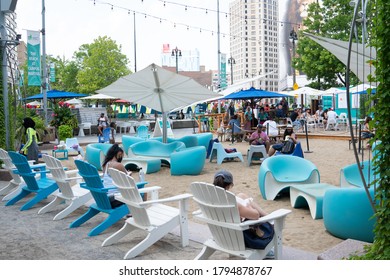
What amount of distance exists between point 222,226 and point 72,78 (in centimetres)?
5773

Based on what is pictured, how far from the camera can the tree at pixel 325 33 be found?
31.1 metres

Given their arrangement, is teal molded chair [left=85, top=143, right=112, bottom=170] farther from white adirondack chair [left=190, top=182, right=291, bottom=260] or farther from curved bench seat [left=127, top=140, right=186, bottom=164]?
white adirondack chair [left=190, top=182, right=291, bottom=260]

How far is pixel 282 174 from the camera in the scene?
27.1 ft

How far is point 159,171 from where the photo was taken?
39.3 feet

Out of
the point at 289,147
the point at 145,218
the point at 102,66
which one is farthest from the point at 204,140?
the point at 102,66

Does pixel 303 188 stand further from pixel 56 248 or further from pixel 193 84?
pixel 193 84

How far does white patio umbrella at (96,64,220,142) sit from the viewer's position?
1187cm

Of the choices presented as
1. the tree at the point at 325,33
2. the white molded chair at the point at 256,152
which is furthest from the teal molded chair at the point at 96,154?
the tree at the point at 325,33

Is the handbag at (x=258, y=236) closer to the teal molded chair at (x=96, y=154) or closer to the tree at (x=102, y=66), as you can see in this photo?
the teal molded chair at (x=96, y=154)

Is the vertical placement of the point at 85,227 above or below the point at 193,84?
below

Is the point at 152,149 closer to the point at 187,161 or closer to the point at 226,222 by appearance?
the point at 187,161

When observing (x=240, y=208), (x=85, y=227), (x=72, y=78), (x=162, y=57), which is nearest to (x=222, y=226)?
(x=240, y=208)

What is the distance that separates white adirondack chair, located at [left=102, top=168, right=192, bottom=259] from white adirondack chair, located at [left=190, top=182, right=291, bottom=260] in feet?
2.48

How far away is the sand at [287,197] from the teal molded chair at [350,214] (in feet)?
0.63
